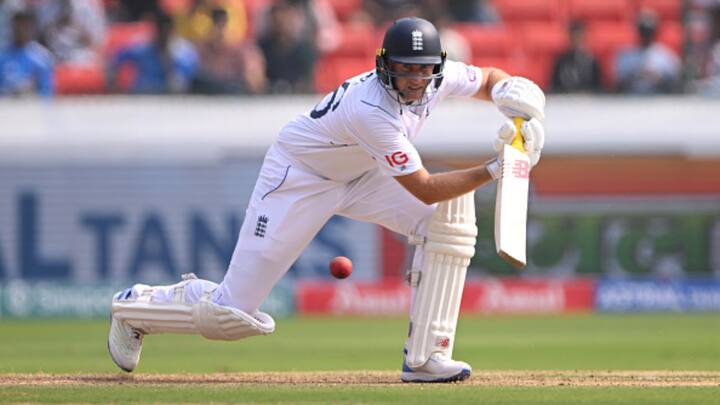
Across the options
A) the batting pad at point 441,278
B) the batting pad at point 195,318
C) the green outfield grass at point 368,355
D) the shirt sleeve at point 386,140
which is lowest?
the green outfield grass at point 368,355

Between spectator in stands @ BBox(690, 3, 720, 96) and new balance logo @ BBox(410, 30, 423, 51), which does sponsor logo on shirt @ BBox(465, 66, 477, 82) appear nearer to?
new balance logo @ BBox(410, 30, 423, 51)

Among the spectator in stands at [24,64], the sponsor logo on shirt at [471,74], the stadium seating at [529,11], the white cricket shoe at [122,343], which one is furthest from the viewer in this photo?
the stadium seating at [529,11]

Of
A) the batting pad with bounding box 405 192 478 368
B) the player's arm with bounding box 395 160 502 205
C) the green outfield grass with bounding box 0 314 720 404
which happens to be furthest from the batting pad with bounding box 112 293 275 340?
the player's arm with bounding box 395 160 502 205

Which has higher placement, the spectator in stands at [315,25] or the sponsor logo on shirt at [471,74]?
the sponsor logo on shirt at [471,74]

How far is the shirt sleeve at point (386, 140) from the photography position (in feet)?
19.8

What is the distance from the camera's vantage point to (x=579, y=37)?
46.9 ft

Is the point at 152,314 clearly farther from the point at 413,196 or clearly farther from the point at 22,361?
the point at 22,361

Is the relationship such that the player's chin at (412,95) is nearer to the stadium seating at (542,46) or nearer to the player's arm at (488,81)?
the player's arm at (488,81)

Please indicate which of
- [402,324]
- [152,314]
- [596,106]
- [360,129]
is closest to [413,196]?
[360,129]

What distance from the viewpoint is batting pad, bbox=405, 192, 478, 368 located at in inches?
251

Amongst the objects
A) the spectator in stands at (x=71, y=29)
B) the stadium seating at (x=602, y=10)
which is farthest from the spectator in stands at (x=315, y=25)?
the stadium seating at (x=602, y=10)

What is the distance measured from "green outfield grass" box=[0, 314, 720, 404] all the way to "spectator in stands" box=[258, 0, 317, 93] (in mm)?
2391

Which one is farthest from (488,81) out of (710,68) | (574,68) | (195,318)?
(710,68)

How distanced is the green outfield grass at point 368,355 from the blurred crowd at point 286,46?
245cm
